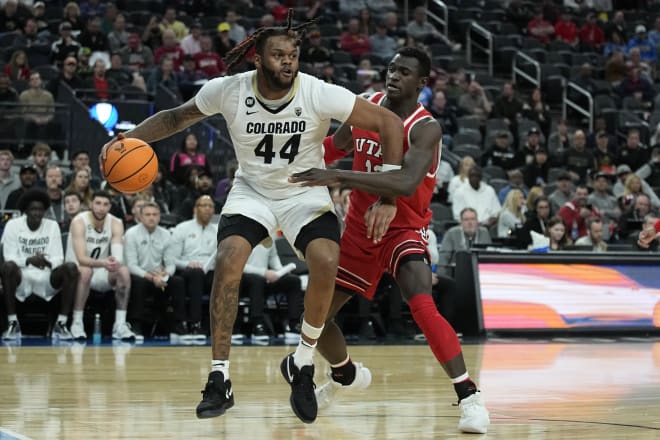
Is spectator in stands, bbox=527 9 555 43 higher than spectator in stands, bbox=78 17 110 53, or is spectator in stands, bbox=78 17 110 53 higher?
spectator in stands, bbox=78 17 110 53

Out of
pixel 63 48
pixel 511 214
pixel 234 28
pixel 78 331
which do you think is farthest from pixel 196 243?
pixel 234 28

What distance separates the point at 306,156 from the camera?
5.73 metres

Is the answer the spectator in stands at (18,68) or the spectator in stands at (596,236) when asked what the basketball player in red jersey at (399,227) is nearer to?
the spectator in stands at (596,236)

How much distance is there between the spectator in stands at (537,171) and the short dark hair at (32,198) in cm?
800

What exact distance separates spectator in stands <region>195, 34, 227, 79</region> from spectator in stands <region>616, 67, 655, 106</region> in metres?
8.20

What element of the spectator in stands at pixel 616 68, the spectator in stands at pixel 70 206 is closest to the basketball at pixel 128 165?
the spectator in stands at pixel 70 206

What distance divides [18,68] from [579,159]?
866 cm

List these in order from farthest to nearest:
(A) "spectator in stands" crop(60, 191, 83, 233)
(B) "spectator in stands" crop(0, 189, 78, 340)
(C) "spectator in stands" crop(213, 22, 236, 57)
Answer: (C) "spectator in stands" crop(213, 22, 236, 57)
(A) "spectator in stands" crop(60, 191, 83, 233)
(B) "spectator in stands" crop(0, 189, 78, 340)

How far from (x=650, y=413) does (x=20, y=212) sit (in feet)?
25.7

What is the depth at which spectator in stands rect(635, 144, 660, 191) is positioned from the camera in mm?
17984

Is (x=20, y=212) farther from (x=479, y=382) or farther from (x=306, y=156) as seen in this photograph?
(x=306, y=156)

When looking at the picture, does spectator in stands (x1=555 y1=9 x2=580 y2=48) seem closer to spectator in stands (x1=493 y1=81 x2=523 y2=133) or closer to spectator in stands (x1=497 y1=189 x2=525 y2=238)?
spectator in stands (x1=493 y1=81 x2=523 y2=133)

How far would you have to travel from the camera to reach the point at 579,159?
17875 millimetres

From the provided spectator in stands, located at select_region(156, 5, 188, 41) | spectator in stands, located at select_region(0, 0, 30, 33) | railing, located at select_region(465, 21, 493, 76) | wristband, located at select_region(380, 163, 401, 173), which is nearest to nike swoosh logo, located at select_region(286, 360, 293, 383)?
wristband, located at select_region(380, 163, 401, 173)
